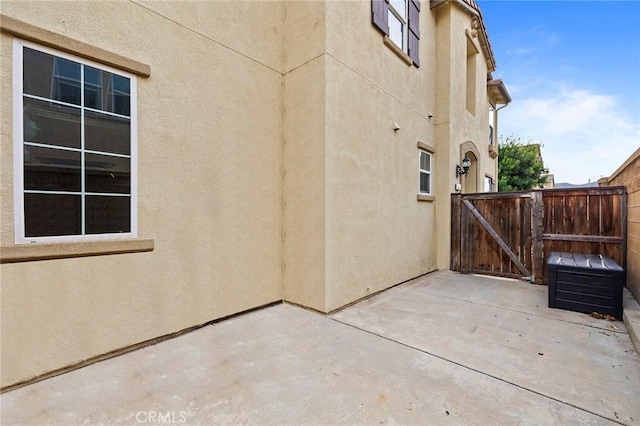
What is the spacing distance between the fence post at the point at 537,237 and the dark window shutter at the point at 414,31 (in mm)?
4006

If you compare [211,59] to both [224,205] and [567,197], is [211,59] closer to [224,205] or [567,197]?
[224,205]

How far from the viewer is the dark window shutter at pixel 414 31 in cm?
641

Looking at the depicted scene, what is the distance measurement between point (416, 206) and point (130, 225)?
555cm

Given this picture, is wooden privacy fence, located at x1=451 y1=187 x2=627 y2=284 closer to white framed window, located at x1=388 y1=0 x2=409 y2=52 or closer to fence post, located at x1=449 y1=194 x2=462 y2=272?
fence post, located at x1=449 y1=194 x2=462 y2=272

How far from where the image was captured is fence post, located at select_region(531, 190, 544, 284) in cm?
617

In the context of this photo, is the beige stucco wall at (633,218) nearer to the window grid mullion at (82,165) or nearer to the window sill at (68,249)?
the window sill at (68,249)

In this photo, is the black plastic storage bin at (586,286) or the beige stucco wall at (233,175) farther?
the black plastic storage bin at (586,286)

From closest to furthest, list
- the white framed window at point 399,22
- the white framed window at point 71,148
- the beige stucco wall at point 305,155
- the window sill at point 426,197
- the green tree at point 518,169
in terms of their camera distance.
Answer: the white framed window at point 71,148 → the beige stucco wall at point 305,155 → the white framed window at point 399,22 → the window sill at point 426,197 → the green tree at point 518,169

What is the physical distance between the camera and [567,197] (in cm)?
600

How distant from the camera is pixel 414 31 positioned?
6.53 meters

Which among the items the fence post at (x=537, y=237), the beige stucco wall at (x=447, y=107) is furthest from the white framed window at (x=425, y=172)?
the fence post at (x=537, y=237)

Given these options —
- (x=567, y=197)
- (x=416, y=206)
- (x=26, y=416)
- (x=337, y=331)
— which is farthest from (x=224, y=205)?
(x=567, y=197)

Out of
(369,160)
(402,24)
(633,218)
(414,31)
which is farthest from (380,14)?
(633,218)

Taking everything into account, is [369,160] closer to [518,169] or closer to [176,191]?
[176,191]
